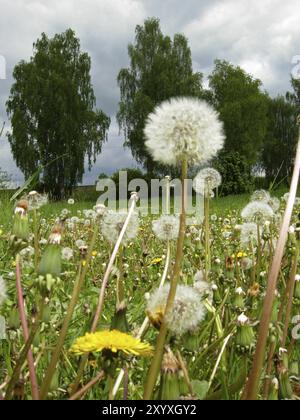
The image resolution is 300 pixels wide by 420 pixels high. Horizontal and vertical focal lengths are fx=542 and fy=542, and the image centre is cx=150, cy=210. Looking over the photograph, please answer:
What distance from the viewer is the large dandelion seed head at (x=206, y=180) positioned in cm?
232

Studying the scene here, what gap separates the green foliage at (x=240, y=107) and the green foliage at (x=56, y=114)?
7604 mm

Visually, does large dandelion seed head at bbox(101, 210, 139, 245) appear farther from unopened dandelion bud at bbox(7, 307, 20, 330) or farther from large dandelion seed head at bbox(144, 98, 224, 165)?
large dandelion seed head at bbox(144, 98, 224, 165)

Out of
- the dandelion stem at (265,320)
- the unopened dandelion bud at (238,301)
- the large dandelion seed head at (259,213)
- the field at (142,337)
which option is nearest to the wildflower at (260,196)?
the field at (142,337)

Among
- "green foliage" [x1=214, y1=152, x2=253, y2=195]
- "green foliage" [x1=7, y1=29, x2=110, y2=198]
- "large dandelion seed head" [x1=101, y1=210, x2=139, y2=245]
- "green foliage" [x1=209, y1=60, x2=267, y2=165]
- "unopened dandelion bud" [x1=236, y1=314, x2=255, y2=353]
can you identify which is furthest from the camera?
"green foliage" [x1=209, y1=60, x2=267, y2=165]

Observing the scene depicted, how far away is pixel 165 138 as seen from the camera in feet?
2.92

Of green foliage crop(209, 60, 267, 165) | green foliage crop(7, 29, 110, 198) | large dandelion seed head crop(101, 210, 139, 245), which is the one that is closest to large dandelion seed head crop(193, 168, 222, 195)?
large dandelion seed head crop(101, 210, 139, 245)

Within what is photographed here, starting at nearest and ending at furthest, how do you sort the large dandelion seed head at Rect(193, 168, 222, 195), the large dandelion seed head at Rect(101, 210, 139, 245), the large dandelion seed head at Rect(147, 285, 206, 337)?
the large dandelion seed head at Rect(147, 285, 206, 337) < the large dandelion seed head at Rect(101, 210, 139, 245) < the large dandelion seed head at Rect(193, 168, 222, 195)

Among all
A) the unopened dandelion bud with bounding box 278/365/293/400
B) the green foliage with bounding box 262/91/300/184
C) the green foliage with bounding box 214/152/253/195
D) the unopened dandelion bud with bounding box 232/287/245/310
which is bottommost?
the unopened dandelion bud with bounding box 278/365/293/400

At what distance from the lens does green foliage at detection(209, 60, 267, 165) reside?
1282 inches

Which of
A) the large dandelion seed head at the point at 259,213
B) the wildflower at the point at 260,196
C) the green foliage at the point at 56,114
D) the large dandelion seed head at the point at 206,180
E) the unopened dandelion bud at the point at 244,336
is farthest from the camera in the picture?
the green foliage at the point at 56,114

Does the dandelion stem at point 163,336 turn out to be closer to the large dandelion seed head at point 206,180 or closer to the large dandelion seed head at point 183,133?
the large dandelion seed head at point 183,133

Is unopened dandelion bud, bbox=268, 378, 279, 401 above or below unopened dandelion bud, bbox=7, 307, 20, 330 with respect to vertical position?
below

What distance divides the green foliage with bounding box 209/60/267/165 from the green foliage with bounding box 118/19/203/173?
8.07 feet

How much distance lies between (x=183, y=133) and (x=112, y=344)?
348 mm
